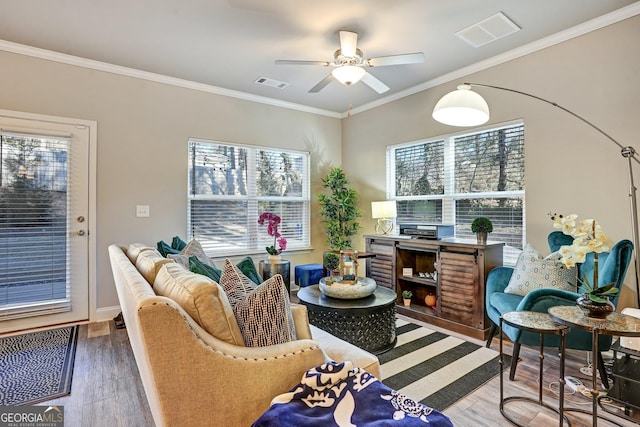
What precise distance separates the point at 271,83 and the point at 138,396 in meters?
3.44

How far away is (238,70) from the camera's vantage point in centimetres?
374

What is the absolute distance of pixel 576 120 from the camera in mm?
2918

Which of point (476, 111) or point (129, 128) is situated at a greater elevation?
point (129, 128)

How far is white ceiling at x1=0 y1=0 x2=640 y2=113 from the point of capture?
256 centimetres

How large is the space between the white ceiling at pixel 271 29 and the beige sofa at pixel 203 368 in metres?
2.37

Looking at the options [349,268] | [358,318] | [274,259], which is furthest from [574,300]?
[274,259]

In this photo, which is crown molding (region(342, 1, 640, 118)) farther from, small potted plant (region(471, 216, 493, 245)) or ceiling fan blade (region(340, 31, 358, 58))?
small potted plant (region(471, 216, 493, 245))

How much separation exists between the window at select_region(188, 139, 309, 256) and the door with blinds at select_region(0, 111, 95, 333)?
1.14 meters

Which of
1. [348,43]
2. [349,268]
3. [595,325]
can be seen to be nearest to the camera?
[595,325]

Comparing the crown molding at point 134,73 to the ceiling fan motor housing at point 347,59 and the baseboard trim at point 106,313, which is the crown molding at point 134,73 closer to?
the ceiling fan motor housing at point 347,59

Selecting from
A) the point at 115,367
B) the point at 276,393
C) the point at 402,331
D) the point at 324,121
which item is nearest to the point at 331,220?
the point at 324,121

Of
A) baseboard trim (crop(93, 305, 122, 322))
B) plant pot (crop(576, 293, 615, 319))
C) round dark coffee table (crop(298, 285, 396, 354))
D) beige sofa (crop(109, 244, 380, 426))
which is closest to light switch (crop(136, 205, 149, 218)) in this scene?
baseboard trim (crop(93, 305, 122, 322))

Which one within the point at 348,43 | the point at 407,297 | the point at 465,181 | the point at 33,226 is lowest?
the point at 407,297

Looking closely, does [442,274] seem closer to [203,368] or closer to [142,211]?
[203,368]
